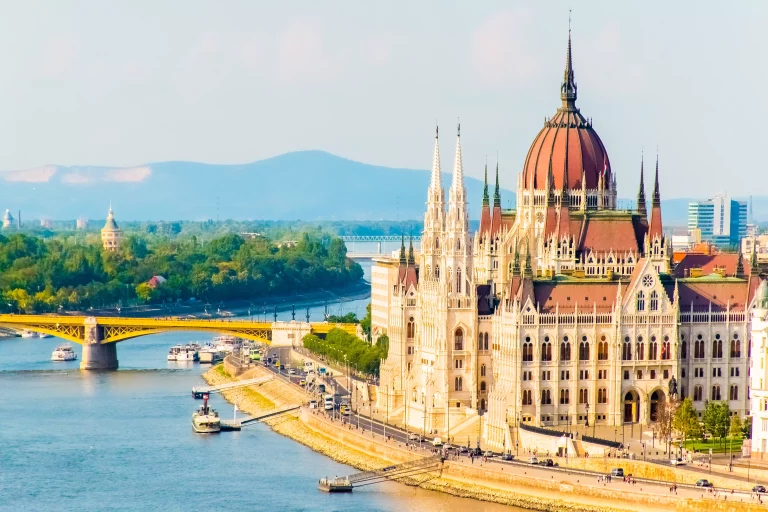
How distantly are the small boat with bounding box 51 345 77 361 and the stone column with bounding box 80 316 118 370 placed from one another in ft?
12.3

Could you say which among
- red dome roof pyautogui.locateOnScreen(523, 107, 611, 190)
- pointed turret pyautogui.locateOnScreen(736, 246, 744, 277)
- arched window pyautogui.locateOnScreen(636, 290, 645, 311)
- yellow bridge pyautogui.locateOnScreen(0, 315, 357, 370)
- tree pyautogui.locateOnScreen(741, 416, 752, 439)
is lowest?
tree pyautogui.locateOnScreen(741, 416, 752, 439)

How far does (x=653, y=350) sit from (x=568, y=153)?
22532mm

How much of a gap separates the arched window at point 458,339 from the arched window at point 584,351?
27.2ft

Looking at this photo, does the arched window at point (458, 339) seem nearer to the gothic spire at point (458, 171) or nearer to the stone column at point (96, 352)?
the gothic spire at point (458, 171)

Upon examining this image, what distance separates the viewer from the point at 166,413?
146 metres

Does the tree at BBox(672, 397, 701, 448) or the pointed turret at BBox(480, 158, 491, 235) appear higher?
the pointed turret at BBox(480, 158, 491, 235)

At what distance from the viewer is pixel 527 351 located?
4759 inches

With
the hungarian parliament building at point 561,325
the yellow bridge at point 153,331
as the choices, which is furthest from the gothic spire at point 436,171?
the yellow bridge at point 153,331

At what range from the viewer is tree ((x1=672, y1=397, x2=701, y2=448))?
4471 inches

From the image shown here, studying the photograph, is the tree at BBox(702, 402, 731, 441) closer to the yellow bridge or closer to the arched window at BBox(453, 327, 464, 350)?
the arched window at BBox(453, 327, 464, 350)

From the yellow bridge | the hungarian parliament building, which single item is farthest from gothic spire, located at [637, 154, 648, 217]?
the yellow bridge

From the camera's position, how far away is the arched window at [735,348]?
408ft

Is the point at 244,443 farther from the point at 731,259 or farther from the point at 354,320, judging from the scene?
the point at 354,320

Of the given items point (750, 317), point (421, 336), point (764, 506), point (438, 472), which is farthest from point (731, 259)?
point (764, 506)
